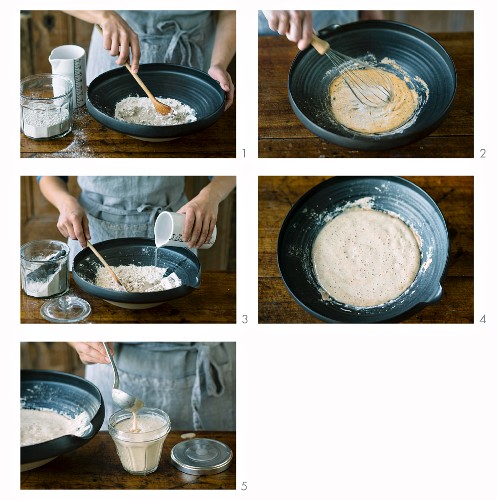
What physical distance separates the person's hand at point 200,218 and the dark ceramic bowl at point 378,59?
0.68 ft

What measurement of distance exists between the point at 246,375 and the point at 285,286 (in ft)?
0.50

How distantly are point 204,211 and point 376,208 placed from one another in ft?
0.85

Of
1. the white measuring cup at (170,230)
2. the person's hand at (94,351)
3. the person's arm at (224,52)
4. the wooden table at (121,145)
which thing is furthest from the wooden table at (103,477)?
the person's arm at (224,52)

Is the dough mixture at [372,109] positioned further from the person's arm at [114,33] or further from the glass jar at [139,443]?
the glass jar at [139,443]

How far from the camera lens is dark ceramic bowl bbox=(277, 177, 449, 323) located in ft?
3.70

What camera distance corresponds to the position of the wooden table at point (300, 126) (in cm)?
112

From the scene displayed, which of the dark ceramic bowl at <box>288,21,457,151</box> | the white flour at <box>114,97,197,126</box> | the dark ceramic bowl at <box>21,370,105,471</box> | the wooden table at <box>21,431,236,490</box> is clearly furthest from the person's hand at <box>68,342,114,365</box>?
the dark ceramic bowl at <box>288,21,457,151</box>

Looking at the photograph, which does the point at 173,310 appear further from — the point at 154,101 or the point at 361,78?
the point at 361,78

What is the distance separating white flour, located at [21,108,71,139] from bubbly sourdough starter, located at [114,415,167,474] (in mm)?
464

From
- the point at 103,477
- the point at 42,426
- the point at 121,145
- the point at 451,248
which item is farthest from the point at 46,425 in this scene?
the point at 451,248

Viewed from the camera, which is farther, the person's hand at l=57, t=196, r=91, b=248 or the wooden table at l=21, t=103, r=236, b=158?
the person's hand at l=57, t=196, r=91, b=248

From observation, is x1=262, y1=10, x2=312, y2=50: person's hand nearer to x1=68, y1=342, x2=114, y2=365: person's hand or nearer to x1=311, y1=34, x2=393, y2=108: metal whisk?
x1=311, y1=34, x2=393, y2=108: metal whisk

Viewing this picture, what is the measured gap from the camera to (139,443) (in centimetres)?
120

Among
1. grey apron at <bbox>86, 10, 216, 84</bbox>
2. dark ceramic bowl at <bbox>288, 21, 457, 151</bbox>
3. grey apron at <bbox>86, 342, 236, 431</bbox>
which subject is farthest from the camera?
grey apron at <bbox>86, 342, 236, 431</bbox>
